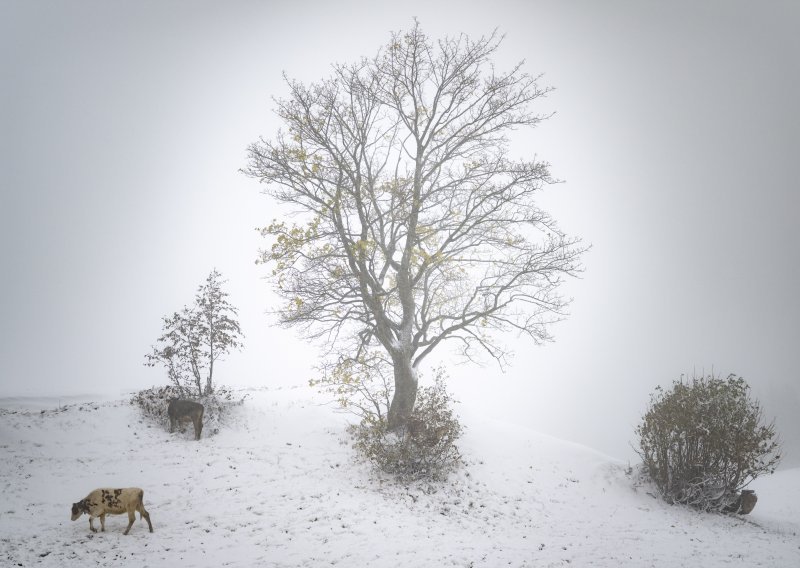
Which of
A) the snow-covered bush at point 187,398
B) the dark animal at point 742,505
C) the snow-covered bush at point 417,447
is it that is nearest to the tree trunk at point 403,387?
the snow-covered bush at point 417,447

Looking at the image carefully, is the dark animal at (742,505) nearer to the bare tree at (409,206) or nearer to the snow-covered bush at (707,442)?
the snow-covered bush at (707,442)

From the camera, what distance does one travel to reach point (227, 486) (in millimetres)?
10953

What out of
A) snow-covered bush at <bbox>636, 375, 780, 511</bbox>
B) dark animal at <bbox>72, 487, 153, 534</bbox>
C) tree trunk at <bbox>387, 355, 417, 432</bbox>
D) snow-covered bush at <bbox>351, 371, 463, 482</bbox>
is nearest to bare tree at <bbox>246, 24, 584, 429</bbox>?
tree trunk at <bbox>387, 355, 417, 432</bbox>

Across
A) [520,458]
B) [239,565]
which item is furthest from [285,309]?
[520,458]

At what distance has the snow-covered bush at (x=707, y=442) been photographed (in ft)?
41.8

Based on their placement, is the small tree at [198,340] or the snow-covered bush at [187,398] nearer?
the snow-covered bush at [187,398]

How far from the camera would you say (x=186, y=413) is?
46.2 ft

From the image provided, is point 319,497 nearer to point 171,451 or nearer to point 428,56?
point 171,451

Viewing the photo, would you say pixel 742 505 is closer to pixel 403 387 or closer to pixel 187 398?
pixel 403 387

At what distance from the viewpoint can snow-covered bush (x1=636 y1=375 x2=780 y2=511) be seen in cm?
1275

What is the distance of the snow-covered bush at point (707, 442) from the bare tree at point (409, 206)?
14.9ft

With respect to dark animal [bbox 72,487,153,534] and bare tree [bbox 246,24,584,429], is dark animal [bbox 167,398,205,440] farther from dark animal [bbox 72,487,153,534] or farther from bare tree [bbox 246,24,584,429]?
dark animal [bbox 72,487,153,534]

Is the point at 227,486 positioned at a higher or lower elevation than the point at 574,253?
lower

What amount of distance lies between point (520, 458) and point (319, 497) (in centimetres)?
750
